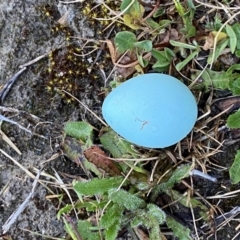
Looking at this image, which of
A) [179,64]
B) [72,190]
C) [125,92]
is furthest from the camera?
[72,190]

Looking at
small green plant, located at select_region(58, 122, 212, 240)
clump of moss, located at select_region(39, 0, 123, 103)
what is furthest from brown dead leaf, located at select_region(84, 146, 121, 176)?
clump of moss, located at select_region(39, 0, 123, 103)

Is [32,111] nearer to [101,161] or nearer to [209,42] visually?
[101,161]

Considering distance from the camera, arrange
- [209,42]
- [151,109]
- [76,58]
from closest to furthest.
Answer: [151,109] < [209,42] < [76,58]

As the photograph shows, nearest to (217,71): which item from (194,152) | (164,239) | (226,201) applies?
(194,152)

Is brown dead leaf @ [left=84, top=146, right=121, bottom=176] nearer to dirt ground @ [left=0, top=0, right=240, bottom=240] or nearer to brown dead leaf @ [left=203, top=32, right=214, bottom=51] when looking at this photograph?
dirt ground @ [left=0, top=0, right=240, bottom=240]

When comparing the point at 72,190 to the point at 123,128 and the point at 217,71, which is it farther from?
the point at 217,71

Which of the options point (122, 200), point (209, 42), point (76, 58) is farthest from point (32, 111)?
point (209, 42)

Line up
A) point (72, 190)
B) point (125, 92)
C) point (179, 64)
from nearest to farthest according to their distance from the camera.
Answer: point (125, 92) → point (179, 64) → point (72, 190)
